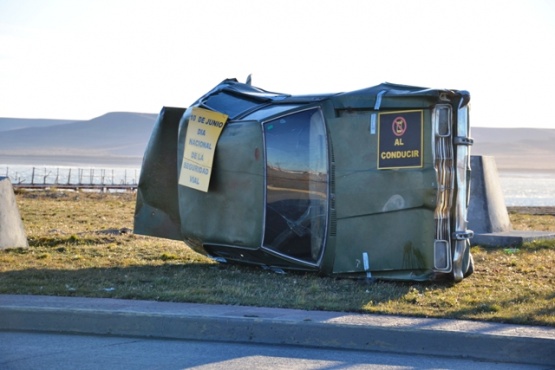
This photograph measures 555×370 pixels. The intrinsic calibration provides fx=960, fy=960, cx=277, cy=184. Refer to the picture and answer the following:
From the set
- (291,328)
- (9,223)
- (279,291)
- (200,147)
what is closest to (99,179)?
(9,223)

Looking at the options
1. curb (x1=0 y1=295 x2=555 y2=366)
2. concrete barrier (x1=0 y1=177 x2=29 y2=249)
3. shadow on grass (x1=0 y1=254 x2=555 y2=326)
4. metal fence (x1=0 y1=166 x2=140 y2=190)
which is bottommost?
curb (x1=0 y1=295 x2=555 y2=366)

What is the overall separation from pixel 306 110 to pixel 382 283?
2.26 metres

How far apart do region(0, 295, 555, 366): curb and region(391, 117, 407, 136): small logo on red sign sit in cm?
254

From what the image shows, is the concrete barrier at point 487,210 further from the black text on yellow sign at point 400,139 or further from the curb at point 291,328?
the curb at point 291,328

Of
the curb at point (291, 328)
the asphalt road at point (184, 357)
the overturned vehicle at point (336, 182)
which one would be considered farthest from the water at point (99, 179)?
the asphalt road at point (184, 357)

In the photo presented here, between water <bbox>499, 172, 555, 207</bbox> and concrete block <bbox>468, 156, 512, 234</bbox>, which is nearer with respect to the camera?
concrete block <bbox>468, 156, 512, 234</bbox>

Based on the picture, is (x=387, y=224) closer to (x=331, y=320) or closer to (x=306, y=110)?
(x=306, y=110)

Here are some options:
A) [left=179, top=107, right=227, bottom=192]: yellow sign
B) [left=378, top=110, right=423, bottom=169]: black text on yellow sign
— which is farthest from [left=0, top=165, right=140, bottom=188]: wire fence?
[left=378, top=110, right=423, bottom=169]: black text on yellow sign

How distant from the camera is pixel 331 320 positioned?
8906 millimetres

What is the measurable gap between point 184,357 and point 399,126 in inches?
164

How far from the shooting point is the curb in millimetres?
8320

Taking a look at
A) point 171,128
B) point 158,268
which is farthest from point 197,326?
point 171,128

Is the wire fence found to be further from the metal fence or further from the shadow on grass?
the shadow on grass

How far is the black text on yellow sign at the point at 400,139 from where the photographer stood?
10.8 meters
